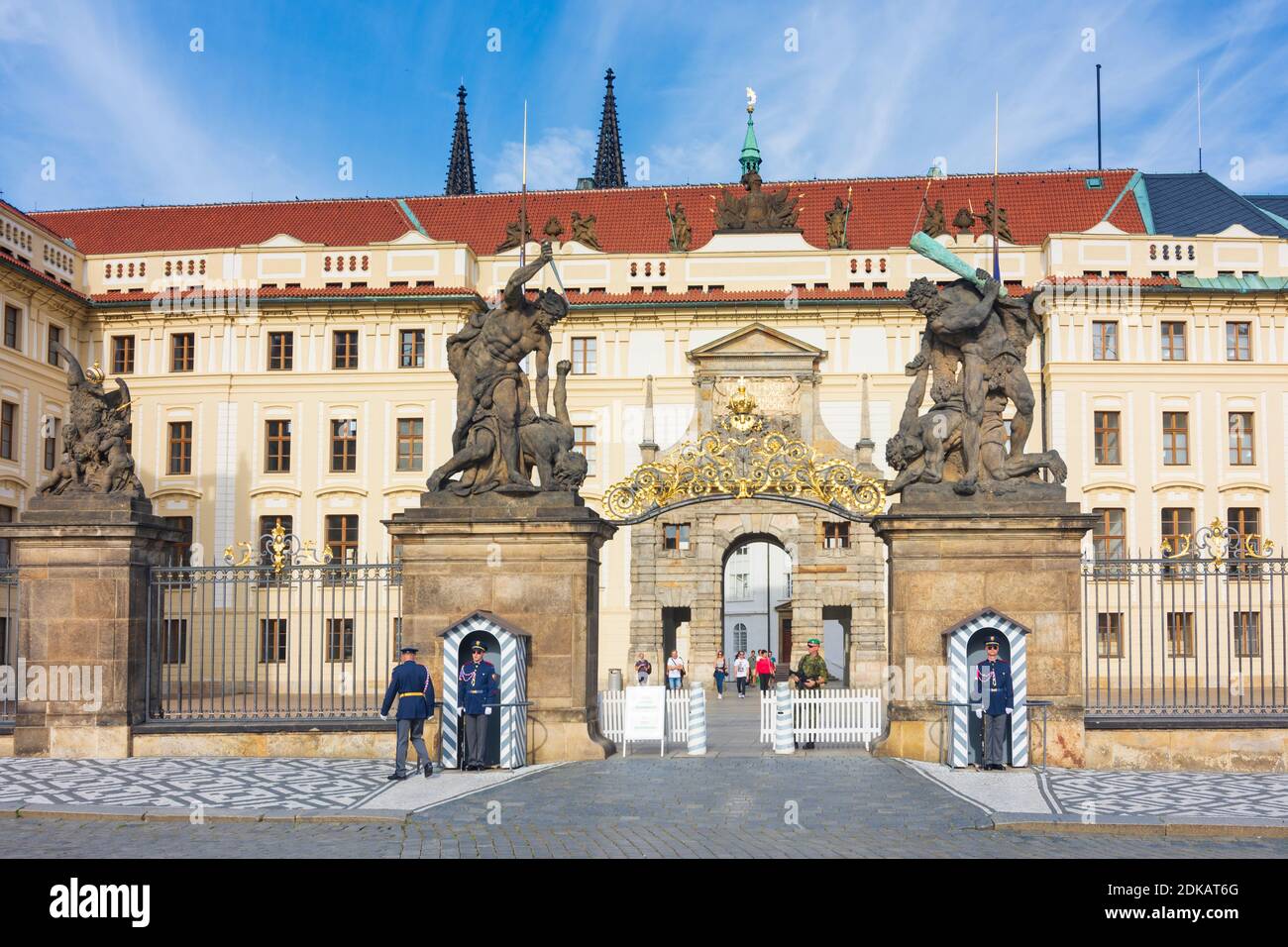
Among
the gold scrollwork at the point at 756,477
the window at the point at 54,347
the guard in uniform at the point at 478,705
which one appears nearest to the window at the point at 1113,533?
the gold scrollwork at the point at 756,477

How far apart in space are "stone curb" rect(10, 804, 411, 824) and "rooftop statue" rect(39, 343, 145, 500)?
5733 millimetres

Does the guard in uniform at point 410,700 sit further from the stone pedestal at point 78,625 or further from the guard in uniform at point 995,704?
the guard in uniform at point 995,704

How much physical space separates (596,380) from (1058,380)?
1342 cm

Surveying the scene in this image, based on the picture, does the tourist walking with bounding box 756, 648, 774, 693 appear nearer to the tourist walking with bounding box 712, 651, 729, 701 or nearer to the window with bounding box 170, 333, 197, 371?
the tourist walking with bounding box 712, 651, 729, 701

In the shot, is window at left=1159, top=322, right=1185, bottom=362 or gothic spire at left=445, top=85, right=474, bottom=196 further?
gothic spire at left=445, top=85, right=474, bottom=196

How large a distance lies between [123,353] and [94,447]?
27.0m

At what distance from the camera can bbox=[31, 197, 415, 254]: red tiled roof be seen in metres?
48.2

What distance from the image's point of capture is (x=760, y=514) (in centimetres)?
4372

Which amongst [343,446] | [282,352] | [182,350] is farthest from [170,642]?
[182,350]

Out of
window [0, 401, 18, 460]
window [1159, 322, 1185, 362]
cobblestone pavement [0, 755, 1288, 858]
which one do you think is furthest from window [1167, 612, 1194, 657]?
window [0, 401, 18, 460]

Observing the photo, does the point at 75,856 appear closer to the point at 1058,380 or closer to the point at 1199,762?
the point at 1199,762

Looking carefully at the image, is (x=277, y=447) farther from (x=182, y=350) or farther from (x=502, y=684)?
(x=502, y=684)

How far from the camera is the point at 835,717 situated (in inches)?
722

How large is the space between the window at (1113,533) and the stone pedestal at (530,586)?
85.4 feet
